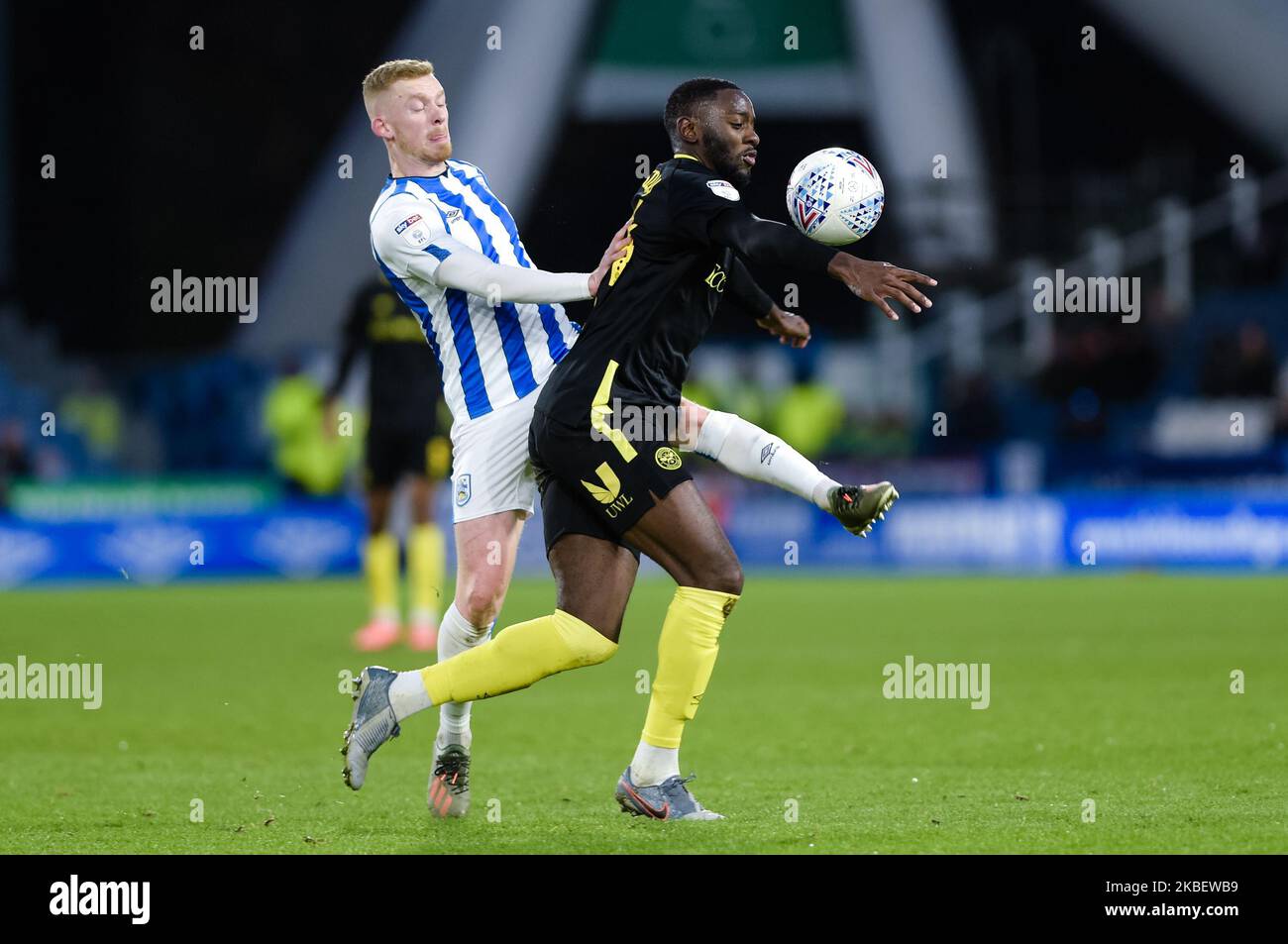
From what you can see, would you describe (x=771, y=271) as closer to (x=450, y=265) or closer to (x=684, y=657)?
(x=450, y=265)

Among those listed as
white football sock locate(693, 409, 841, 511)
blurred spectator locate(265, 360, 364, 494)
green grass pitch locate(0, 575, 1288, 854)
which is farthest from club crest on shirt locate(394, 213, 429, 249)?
blurred spectator locate(265, 360, 364, 494)

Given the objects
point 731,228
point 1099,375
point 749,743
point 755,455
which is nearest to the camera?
point 731,228

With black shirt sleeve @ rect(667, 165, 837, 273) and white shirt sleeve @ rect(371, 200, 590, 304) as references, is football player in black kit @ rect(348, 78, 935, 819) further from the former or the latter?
white shirt sleeve @ rect(371, 200, 590, 304)

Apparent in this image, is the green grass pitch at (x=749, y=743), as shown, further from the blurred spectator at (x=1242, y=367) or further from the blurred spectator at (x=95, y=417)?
the blurred spectator at (x=95, y=417)

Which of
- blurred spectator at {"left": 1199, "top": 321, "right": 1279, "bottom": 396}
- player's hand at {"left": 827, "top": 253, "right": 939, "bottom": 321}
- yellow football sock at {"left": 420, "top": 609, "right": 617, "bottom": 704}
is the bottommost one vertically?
yellow football sock at {"left": 420, "top": 609, "right": 617, "bottom": 704}

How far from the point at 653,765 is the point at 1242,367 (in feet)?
51.2

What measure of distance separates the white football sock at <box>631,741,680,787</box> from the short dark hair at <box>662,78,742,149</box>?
6.20ft

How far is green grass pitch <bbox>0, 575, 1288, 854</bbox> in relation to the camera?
539 centimetres

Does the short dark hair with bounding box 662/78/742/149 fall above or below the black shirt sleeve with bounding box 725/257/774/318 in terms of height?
above

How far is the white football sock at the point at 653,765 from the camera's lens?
5633mm

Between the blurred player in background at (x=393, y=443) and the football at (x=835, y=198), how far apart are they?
19.5ft

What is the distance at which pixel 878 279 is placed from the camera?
495 centimetres

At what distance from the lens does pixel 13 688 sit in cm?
998

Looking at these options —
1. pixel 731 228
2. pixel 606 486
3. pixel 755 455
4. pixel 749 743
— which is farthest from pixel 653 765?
pixel 749 743
